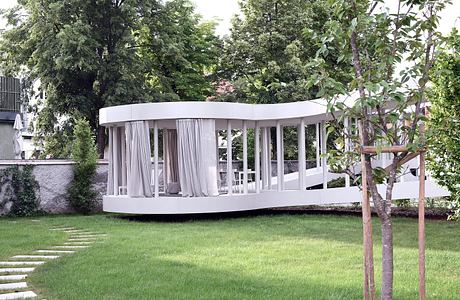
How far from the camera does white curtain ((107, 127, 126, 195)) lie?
14.4 m

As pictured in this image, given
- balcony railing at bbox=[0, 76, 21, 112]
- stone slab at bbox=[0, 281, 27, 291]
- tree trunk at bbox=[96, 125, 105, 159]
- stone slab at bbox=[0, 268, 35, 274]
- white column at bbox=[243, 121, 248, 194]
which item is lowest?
stone slab at bbox=[0, 281, 27, 291]

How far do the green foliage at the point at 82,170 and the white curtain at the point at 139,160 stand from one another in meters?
3.21

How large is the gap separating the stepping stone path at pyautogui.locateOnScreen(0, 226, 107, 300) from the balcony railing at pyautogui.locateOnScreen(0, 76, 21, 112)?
10.3m

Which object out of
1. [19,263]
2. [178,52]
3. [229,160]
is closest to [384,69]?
[19,263]

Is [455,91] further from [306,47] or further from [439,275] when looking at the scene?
[306,47]

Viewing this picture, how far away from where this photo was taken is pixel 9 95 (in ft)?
65.3

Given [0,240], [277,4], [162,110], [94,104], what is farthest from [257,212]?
[277,4]

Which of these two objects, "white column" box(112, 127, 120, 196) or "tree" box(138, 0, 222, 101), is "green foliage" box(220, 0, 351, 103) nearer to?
"tree" box(138, 0, 222, 101)

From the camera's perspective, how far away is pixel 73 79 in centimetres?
2105

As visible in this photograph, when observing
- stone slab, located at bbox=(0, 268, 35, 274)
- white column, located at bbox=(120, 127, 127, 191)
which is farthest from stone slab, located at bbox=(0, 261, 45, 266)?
white column, located at bbox=(120, 127, 127, 191)

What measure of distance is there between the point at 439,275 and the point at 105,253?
4.44 meters

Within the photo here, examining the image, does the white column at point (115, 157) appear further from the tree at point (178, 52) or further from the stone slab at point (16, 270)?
the stone slab at point (16, 270)

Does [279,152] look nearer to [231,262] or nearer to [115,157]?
[115,157]

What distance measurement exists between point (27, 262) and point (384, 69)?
18.2ft
